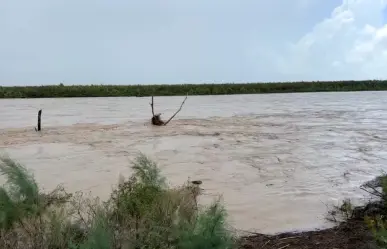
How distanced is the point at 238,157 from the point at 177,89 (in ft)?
123

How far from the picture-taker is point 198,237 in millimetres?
3500

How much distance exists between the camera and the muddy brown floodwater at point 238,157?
6.91 meters

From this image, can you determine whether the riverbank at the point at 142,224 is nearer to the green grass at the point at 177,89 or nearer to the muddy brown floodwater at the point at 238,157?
the muddy brown floodwater at the point at 238,157

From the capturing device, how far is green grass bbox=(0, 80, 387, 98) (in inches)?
1689

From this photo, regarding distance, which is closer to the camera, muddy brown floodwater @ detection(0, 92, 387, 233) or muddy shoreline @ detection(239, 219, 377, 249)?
muddy shoreline @ detection(239, 219, 377, 249)

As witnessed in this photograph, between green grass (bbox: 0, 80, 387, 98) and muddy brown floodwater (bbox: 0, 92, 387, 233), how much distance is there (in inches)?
941

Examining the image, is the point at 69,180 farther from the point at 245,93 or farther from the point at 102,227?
the point at 245,93

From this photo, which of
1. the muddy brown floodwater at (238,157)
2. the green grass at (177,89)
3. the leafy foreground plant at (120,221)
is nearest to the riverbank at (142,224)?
the leafy foreground plant at (120,221)

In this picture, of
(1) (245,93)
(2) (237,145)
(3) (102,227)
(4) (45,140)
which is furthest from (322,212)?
(1) (245,93)

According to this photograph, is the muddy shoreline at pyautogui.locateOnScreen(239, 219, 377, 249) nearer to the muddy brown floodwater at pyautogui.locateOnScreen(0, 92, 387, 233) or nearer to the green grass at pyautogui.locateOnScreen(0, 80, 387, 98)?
the muddy brown floodwater at pyautogui.locateOnScreen(0, 92, 387, 233)

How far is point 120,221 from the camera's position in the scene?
14.9 feet

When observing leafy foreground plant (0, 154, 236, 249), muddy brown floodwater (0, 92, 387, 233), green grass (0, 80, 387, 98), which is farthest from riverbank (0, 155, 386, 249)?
green grass (0, 80, 387, 98)

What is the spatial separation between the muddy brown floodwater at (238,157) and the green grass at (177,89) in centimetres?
2390

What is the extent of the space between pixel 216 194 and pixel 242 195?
1.41 feet
